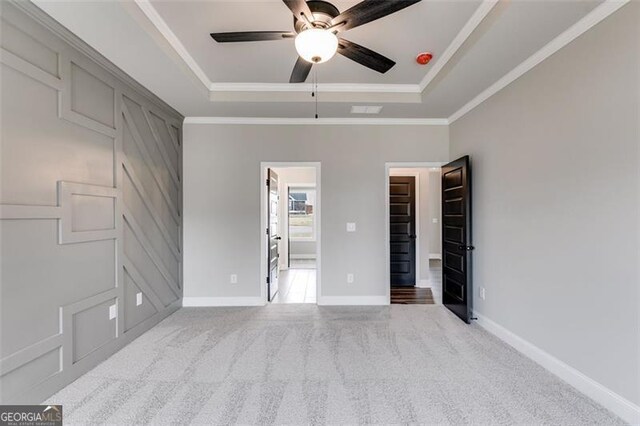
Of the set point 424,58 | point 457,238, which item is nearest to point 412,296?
point 457,238

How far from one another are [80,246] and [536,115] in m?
3.87

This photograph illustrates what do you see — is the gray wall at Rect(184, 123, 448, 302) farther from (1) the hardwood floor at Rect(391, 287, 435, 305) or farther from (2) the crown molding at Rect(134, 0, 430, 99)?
(2) the crown molding at Rect(134, 0, 430, 99)

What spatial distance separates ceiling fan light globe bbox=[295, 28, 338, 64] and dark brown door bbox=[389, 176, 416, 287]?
3.65 meters

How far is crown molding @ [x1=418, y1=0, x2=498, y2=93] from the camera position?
2.13 metres

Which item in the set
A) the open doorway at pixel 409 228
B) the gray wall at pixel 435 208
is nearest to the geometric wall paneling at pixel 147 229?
the open doorway at pixel 409 228

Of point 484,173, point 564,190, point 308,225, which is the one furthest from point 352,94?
point 308,225

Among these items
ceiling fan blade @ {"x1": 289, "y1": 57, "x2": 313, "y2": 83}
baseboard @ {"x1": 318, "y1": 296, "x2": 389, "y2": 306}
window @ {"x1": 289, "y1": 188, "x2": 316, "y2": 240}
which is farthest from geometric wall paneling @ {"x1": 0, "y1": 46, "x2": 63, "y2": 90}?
window @ {"x1": 289, "y1": 188, "x2": 316, "y2": 240}

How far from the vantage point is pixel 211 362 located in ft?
8.35

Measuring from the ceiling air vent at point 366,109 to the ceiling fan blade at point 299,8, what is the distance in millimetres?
2001

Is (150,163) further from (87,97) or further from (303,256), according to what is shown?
(303,256)

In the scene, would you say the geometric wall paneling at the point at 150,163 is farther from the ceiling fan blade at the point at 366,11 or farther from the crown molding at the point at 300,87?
the ceiling fan blade at the point at 366,11

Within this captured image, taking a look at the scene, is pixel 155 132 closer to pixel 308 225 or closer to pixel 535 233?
pixel 535 233

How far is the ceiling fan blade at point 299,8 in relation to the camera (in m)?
1.55

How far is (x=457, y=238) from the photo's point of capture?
11.8 feet
